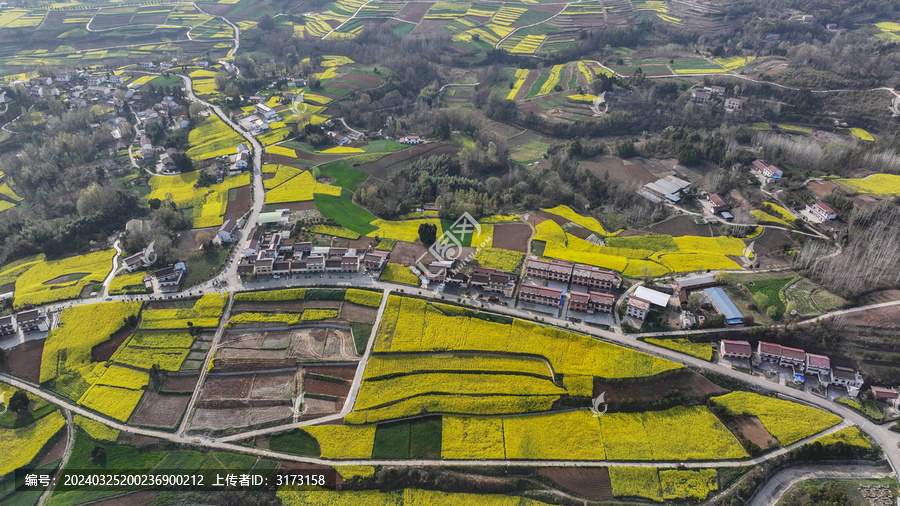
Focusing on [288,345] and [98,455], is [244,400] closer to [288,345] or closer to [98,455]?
[288,345]

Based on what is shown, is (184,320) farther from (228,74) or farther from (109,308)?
(228,74)

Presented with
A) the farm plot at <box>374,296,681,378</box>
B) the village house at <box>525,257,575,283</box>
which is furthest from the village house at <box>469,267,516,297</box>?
the farm plot at <box>374,296,681,378</box>

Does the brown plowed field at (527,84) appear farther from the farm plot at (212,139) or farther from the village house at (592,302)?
the village house at (592,302)

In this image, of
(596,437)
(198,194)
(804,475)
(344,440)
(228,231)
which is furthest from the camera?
(198,194)

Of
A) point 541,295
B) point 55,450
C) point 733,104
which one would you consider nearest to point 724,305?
point 541,295

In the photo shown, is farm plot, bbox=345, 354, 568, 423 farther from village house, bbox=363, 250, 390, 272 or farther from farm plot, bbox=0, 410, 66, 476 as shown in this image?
farm plot, bbox=0, 410, 66, 476
